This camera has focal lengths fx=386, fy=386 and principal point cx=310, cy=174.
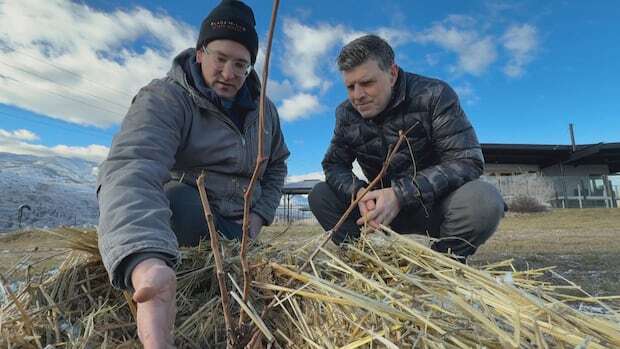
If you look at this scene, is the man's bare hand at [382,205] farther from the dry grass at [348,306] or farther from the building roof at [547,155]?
the building roof at [547,155]

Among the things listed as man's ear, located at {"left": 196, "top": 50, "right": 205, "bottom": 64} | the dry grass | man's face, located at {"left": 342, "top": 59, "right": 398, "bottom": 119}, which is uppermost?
man's ear, located at {"left": 196, "top": 50, "right": 205, "bottom": 64}

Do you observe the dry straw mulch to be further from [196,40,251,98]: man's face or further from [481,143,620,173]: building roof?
[481,143,620,173]: building roof

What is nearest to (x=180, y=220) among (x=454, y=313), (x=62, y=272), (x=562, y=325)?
(x=62, y=272)

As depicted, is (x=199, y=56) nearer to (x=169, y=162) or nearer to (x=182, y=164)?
(x=182, y=164)

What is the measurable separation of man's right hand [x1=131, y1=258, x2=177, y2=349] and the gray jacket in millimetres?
80

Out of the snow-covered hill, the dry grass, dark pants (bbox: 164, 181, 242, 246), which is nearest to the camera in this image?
the dry grass

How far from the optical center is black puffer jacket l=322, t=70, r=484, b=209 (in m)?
1.93

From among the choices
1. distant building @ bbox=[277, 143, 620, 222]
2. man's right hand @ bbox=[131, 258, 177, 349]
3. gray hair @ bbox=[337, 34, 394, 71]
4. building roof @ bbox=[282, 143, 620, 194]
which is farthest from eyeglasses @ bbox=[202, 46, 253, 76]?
building roof @ bbox=[282, 143, 620, 194]

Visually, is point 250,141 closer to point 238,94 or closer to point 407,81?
point 238,94

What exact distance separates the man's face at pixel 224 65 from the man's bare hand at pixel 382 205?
2.52 feet

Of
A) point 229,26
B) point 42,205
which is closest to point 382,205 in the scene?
point 229,26

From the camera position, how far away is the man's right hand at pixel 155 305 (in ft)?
2.25

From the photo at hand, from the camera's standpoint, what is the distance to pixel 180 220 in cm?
156

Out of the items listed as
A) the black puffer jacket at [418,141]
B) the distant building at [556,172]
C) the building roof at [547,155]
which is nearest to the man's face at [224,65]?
the black puffer jacket at [418,141]
